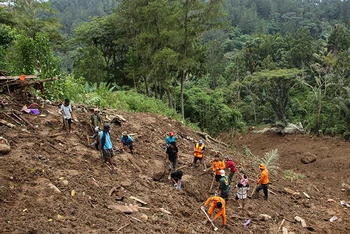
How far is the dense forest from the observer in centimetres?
1422

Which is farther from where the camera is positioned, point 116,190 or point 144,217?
point 116,190

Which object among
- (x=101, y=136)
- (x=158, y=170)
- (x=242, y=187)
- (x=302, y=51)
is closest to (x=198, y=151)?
(x=158, y=170)

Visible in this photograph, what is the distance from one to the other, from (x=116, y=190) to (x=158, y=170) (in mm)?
2208

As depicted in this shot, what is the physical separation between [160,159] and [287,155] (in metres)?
12.9

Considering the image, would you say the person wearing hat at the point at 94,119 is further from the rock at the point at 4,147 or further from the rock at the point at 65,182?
the rock at the point at 65,182

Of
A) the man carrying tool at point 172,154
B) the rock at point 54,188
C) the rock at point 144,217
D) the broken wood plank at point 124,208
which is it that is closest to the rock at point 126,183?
the broken wood plank at point 124,208

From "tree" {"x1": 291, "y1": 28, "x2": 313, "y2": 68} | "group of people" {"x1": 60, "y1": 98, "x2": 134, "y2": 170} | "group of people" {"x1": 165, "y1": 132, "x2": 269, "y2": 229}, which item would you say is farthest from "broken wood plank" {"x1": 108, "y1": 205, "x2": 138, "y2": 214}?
"tree" {"x1": 291, "y1": 28, "x2": 313, "y2": 68}

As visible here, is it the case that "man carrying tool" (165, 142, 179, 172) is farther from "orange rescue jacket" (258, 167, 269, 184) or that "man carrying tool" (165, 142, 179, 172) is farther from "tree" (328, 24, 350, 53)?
"tree" (328, 24, 350, 53)

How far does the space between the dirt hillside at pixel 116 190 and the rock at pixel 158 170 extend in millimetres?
27

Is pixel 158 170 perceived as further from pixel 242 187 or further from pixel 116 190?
pixel 242 187

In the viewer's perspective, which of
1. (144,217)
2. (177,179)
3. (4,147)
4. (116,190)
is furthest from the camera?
(177,179)

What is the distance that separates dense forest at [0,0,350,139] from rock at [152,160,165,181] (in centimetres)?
456

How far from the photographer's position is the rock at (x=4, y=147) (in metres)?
6.79

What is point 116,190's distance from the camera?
23.2 ft
